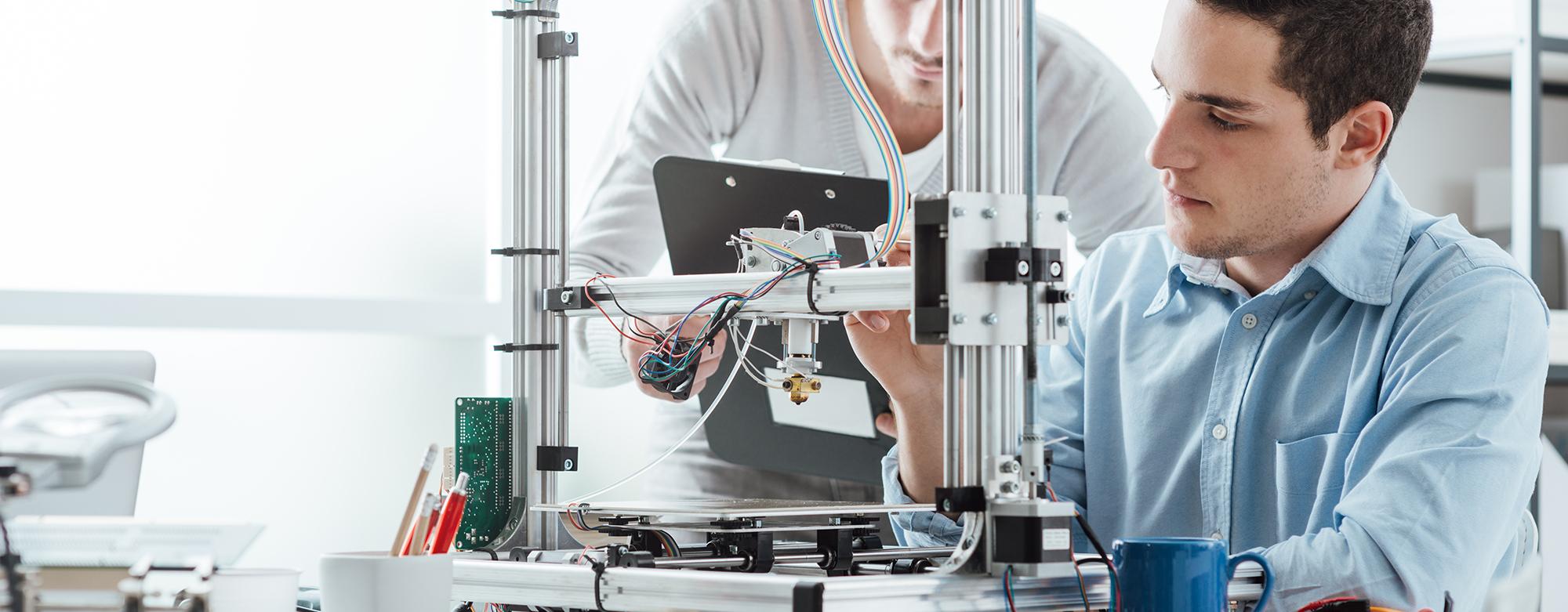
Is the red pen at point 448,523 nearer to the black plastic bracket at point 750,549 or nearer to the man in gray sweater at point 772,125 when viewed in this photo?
the black plastic bracket at point 750,549

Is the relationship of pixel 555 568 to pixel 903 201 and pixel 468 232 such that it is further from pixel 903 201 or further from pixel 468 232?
pixel 468 232

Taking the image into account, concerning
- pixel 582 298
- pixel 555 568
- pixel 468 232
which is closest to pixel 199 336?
pixel 468 232

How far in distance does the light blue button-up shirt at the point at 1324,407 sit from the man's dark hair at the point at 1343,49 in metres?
0.10

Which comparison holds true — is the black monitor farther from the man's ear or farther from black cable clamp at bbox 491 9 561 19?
the man's ear

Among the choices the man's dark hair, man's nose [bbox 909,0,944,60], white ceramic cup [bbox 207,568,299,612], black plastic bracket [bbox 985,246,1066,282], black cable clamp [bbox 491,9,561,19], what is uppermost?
man's nose [bbox 909,0,944,60]

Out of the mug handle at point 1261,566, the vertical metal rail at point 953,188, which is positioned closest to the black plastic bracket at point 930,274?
the vertical metal rail at point 953,188

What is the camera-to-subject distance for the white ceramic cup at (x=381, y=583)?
0.83m

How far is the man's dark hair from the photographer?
51.0 inches

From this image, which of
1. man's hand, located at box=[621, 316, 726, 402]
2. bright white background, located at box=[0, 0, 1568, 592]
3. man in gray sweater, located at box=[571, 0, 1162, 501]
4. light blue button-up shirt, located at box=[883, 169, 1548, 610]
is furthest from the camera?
bright white background, located at box=[0, 0, 1568, 592]

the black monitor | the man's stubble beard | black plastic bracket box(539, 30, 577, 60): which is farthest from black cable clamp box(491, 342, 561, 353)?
the man's stubble beard

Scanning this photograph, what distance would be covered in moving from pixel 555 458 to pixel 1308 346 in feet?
2.43

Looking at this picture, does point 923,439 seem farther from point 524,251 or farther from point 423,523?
point 423,523

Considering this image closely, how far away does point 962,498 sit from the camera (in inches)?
35.2

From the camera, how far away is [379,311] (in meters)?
2.96
